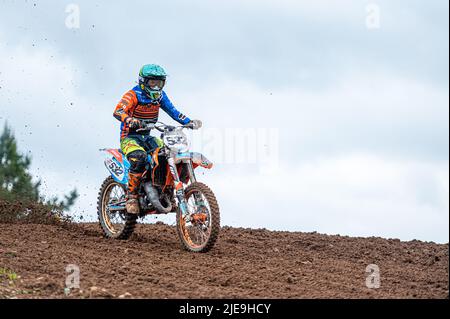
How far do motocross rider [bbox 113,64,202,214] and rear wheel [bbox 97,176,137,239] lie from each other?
66cm

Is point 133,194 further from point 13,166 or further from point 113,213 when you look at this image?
point 13,166

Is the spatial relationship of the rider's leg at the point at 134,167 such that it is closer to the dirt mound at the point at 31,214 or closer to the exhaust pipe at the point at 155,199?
the exhaust pipe at the point at 155,199

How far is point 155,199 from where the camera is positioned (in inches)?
498

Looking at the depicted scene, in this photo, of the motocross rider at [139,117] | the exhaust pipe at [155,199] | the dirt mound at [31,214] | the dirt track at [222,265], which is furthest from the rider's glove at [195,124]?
the dirt mound at [31,214]

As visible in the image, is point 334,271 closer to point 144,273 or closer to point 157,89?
point 144,273

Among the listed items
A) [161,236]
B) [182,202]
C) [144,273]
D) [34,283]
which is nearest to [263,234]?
[161,236]

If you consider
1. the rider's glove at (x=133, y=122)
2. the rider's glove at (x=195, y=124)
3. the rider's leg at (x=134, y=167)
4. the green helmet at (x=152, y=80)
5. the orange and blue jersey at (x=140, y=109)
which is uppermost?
the green helmet at (x=152, y=80)

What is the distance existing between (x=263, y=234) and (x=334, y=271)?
3530 millimetres

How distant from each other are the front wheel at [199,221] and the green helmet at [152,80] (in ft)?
6.34

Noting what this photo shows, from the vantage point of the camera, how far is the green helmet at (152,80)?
12.9 meters

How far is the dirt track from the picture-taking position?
31.1 feet

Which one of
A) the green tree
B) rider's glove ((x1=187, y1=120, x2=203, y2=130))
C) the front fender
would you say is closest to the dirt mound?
rider's glove ((x1=187, y1=120, x2=203, y2=130))

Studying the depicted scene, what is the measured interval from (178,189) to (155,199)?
2.24 feet

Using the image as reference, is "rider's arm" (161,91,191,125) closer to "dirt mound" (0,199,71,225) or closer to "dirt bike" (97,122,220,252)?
"dirt bike" (97,122,220,252)
